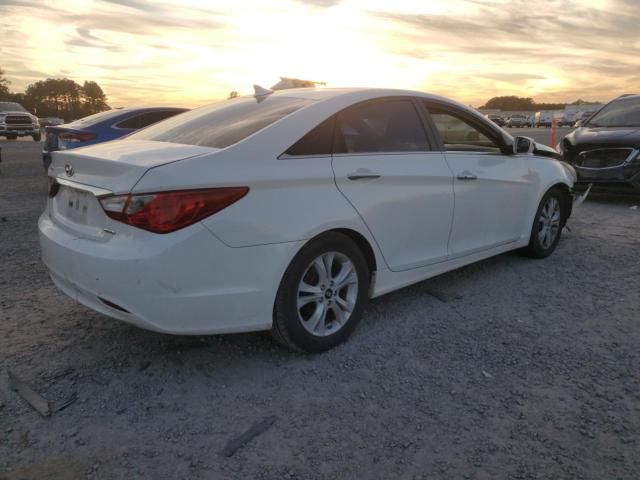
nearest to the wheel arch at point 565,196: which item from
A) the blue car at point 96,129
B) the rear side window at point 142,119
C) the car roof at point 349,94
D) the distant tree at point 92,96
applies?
the car roof at point 349,94

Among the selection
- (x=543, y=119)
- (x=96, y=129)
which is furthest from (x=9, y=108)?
(x=543, y=119)

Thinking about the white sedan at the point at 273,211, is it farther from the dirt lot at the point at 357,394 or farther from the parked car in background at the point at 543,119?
the parked car in background at the point at 543,119

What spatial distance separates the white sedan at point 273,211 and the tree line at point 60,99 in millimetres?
83053

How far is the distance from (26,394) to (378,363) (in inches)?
76.5

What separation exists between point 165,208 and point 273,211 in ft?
1.87

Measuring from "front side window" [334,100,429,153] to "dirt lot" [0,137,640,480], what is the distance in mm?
1237

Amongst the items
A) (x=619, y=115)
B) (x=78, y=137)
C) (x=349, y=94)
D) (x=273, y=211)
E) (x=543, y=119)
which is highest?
(x=543, y=119)

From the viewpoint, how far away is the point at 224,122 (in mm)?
3473

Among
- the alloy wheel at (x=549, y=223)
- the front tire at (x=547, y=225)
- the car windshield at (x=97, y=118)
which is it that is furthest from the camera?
the car windshield at (x=97, y=118)

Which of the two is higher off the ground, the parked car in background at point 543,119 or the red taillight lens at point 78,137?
the parked car in background at point 543,119

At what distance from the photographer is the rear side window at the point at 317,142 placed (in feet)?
10.3

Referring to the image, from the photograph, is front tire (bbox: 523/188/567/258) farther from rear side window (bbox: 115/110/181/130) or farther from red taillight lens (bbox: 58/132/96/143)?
red taillight lens (bbox: 58/132/96/143)

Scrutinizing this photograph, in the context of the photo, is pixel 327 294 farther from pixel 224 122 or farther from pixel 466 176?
pixel 466 176

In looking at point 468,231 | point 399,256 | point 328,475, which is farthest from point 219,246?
point 468,231
